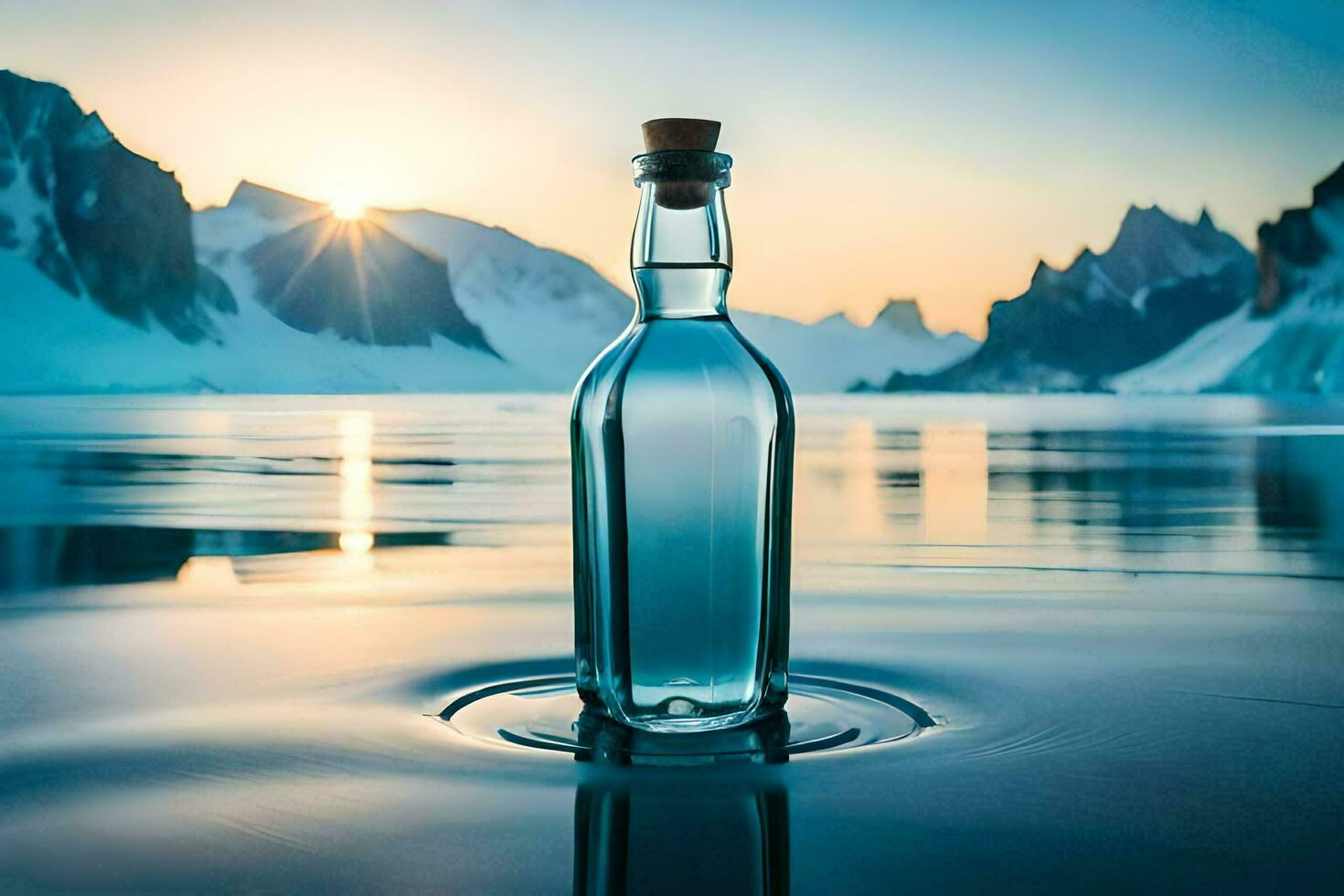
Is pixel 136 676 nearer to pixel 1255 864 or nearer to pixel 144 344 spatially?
pixel 1255 864

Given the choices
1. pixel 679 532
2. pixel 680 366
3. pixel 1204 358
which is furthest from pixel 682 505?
pixel 1204 358

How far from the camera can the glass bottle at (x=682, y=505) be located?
1.47m

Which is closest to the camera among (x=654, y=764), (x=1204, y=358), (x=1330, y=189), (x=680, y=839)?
(x=680, y=839)

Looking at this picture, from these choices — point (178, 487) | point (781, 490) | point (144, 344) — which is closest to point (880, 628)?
point (781, 490)

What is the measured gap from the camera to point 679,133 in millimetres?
1503

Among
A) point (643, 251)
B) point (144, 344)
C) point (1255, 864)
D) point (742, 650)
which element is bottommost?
point (1255, 864)

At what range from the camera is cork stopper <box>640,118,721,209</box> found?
150 cm

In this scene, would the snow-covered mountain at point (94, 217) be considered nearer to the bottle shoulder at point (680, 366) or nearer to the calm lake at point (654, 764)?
the calm lake at point (654, 764)

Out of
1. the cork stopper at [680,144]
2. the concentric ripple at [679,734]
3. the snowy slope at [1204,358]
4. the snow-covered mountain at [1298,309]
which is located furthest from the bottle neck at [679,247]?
the snowy slope at [1204,358]

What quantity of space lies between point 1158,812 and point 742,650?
0.44m

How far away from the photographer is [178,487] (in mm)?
6027

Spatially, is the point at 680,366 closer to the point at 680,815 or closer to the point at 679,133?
the point at 679,133

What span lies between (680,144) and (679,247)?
0.32ft

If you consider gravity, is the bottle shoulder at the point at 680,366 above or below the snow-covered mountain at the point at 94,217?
below
